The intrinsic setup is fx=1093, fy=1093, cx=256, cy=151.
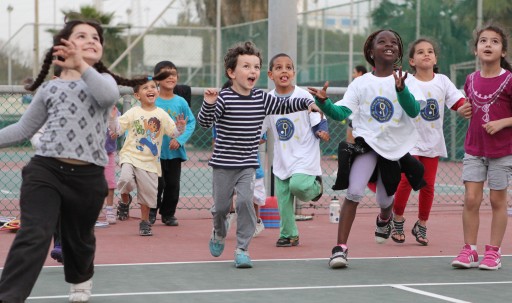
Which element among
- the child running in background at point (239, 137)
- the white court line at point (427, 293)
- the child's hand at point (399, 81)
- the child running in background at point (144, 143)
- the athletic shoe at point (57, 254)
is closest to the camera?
the white court line at point (427, 293)

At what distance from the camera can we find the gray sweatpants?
8.31 metres

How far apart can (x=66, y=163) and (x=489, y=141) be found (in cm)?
347

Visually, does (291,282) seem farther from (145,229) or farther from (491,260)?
(145,229)

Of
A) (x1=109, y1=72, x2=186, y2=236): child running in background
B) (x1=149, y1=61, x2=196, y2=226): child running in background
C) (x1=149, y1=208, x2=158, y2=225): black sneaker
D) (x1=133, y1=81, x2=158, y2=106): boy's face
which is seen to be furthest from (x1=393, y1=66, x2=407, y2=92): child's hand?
(x1=149, y1=208, x2=158, y2=225): black sneaker

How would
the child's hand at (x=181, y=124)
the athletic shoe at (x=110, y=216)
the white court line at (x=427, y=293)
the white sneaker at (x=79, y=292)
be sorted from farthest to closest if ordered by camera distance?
1. the athletic shoe at (x=110, y=216)
2. the child's hand at (x=181, y=124)
3. the white court line at (x=427, y=293)
4. the white sneaker at (x=79, y=292)

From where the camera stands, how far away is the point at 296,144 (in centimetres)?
967

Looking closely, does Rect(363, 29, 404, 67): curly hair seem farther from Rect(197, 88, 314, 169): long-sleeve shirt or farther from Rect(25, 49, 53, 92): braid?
Rect(25, 49, 53, 92): braid

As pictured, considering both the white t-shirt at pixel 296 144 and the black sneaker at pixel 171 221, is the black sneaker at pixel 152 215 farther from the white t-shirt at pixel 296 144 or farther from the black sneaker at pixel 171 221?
the white t-shirt at pixel 296 144

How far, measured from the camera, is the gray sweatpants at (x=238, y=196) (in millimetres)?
8312

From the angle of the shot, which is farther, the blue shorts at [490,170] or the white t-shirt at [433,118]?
the white t-shirt at [433,118]

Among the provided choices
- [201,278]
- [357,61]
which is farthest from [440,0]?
[201,278]

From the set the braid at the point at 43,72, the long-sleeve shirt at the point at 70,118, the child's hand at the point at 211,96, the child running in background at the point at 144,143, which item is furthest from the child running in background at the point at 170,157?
the long-sleeve shirt at the point at 70,118

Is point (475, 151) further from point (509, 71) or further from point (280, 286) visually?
point (280, 286)

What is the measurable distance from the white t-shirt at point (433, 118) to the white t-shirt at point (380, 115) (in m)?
1.36
